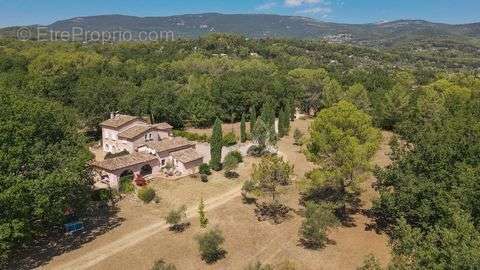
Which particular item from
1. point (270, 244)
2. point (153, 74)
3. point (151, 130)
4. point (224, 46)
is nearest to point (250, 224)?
point (270, 244)

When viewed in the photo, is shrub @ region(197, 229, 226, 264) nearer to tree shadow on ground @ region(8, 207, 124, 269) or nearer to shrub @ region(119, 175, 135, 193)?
tree shadow on ground @ region(8, 207, 124, 269)

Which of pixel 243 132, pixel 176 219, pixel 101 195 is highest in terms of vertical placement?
pixel 243 132

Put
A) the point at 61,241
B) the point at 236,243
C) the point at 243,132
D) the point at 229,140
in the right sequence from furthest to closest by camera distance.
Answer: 1. the point at 243,132
2. the point at 229,140
3. the point at 61,241
4. the point at 236,243

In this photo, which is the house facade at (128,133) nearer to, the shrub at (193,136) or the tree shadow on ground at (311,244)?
the shrub at (193,136)

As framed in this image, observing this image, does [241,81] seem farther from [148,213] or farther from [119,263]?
[119,263]

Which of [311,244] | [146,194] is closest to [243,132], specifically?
[146,194]

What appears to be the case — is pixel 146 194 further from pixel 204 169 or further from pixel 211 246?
pixel 211 246

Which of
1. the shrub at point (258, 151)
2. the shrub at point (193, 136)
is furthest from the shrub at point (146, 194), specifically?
the shrub at point (193, 136)
